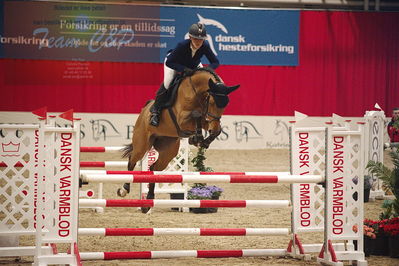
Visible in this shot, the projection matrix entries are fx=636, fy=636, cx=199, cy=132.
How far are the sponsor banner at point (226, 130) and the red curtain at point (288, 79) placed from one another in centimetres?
20

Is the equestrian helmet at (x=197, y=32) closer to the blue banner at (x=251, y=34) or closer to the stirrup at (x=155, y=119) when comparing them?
the stirrup at (x=155, y=119)

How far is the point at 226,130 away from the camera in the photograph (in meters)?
15.8

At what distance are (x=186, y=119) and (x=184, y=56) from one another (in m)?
0.65

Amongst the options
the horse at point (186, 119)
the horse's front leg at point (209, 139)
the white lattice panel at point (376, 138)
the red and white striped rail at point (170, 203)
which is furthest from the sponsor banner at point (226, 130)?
the red and white striped rail at point (170, 203)

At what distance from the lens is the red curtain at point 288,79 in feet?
50.1

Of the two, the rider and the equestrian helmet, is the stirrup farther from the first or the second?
the equestrian helmet

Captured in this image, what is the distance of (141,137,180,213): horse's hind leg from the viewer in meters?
6.59

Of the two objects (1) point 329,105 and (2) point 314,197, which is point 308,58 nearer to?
(1) point 329,105

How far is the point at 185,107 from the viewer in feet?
20.6

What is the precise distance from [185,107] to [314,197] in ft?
5.57

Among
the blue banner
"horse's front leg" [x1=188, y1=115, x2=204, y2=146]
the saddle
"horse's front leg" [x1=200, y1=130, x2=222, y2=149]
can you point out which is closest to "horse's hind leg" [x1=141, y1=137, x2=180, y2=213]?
the saddle

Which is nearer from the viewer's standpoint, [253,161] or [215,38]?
[253,161]

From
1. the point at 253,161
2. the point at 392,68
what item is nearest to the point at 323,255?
the point at 253,161

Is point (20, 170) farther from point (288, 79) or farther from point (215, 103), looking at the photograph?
point (288, 79)
